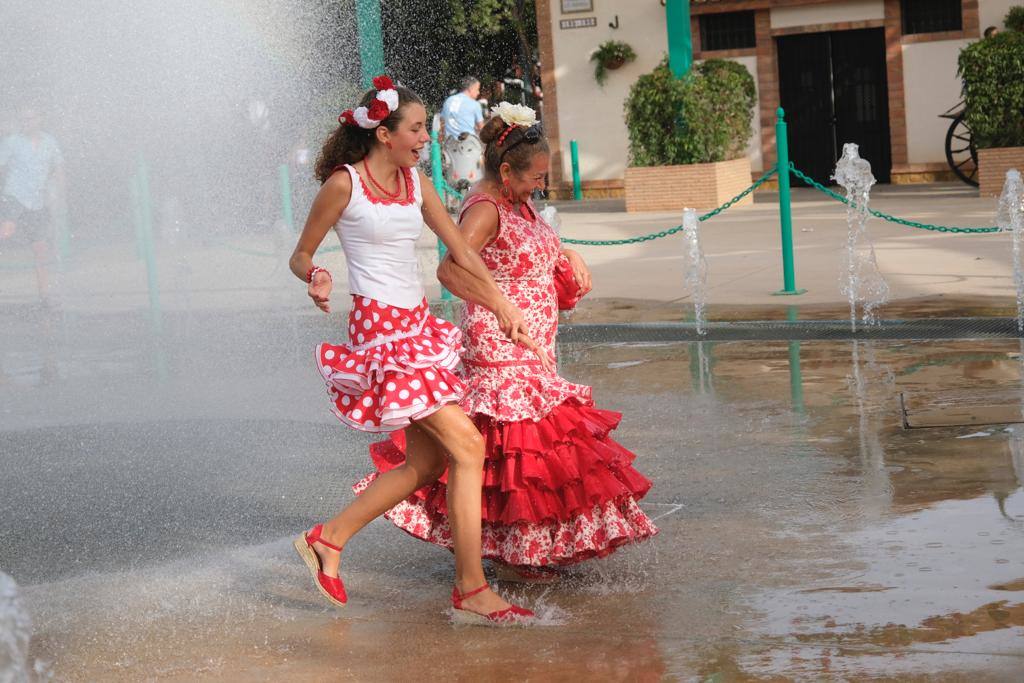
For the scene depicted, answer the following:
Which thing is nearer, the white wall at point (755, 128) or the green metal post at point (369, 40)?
the green metal post at point (369, 40)

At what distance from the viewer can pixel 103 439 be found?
728 centimetres

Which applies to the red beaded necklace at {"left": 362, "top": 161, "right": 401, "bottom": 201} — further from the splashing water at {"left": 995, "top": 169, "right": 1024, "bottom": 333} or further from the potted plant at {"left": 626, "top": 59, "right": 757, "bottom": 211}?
the potted plant at {"left": 626, "top": 59, "right": 757, "bottom": 211}

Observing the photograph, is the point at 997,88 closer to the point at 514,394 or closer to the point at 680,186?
the point at 680,186

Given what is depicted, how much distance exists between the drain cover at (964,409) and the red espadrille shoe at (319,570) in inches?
121

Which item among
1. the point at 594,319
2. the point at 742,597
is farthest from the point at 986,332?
the point at 742,597

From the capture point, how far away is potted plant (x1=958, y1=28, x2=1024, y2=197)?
1642 cm

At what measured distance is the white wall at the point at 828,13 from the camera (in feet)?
67.8

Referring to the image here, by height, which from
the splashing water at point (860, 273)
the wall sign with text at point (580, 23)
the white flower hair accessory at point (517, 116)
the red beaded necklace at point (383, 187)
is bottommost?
the splashing water at point (860, 273)

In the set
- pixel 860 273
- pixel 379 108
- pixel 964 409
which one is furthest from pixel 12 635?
pixel 860 273

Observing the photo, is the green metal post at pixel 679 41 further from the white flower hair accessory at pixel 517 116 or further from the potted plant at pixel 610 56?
the white flower hair accessory at pixel 517 116

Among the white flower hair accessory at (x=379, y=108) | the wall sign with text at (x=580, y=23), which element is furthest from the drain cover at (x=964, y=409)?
the wall sign with text at (x=580, y=23)

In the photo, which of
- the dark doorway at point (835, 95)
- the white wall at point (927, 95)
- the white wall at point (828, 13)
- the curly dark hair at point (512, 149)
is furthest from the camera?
the dark doorway at point (835, 95)

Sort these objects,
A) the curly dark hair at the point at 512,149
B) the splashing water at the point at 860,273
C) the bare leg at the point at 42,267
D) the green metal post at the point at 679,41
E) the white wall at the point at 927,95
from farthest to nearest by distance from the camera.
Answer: the white wall at the point at 927,95 → the green metal post at the point at 679,41 → the splashing water at the point at 860,273 → the bare leg at the point at 42,267 → the curly dark hair at the point at 512,149

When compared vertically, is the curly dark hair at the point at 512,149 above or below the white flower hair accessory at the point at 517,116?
below
